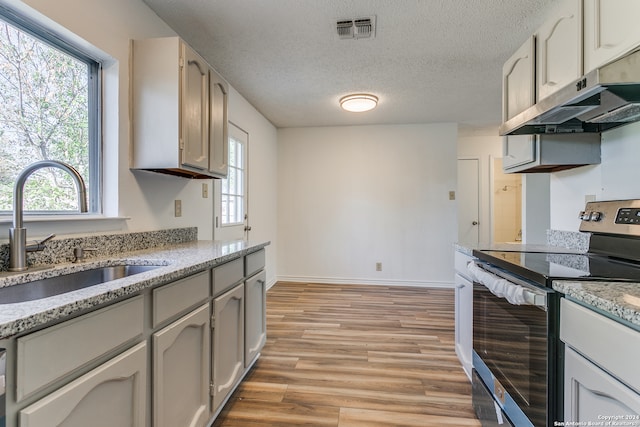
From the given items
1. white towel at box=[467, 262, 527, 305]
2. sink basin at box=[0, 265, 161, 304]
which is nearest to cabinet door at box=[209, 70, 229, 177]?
sink basin at box=[0, 265, 161, 304]

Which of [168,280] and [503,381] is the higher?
[168,280]

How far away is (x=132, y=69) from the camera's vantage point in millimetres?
1769

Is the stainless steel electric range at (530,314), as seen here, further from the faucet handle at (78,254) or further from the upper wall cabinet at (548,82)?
the faucet handle at (78,254)

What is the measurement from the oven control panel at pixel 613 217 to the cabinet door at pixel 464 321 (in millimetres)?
683

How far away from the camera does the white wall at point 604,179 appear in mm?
1563

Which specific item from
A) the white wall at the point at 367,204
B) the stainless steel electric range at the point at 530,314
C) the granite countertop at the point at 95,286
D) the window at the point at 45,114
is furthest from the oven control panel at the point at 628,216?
the white wall at the point at 367,204

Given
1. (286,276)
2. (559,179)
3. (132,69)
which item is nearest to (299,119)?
(286,276)

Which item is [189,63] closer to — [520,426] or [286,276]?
[520,426]

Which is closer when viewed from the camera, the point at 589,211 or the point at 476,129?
the point at 589,211

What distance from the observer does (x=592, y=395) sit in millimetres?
876

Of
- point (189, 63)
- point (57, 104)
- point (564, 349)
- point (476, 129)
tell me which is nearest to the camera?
point (564, 349)

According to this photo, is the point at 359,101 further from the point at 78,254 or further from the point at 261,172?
the point at 78,254

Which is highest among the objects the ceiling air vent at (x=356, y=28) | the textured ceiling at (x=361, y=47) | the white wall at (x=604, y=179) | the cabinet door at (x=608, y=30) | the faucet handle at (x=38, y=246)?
the textured ceiling at (x=361, y=47)

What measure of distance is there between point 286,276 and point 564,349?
3939mm
